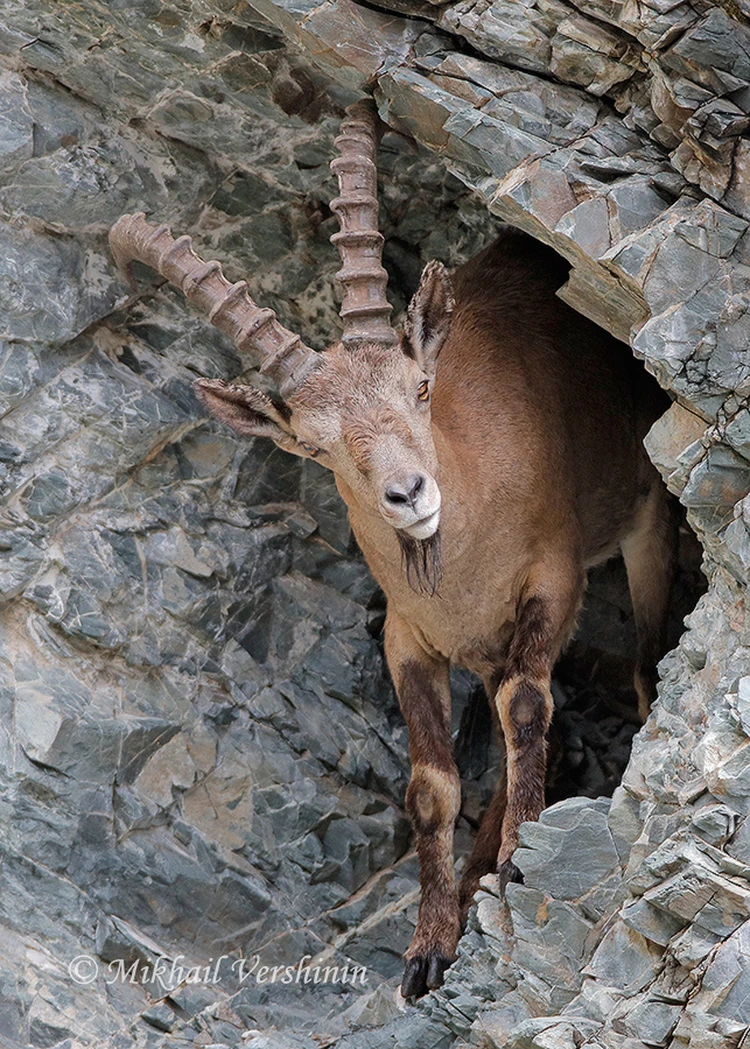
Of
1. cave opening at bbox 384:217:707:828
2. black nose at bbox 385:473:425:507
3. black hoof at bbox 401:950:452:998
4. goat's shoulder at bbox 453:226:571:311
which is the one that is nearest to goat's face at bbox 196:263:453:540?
black nose at bbox 385:473:425:507

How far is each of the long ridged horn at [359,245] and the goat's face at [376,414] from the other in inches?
4.5

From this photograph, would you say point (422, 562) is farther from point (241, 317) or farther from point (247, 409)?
point (241, 317)

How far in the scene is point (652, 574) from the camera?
10.0 metres

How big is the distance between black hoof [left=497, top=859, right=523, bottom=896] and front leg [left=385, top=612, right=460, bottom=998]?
77 cm

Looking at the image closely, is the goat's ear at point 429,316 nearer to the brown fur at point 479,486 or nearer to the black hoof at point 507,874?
the brown fur at point 479,486

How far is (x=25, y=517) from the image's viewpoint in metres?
8.93

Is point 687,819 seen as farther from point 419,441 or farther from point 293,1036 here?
point 293,1036

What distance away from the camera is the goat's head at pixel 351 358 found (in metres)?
7.77

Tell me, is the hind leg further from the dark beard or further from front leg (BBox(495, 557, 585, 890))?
the dark beard

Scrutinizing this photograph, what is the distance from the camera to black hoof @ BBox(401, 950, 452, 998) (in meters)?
8.02

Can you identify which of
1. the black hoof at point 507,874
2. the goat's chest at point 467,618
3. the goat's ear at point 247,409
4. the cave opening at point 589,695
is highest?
the goat's ear at point 247,409

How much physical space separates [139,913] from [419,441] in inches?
136

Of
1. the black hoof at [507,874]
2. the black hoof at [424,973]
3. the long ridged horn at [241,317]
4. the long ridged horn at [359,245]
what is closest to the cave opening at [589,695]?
the black hoof at [424,973]

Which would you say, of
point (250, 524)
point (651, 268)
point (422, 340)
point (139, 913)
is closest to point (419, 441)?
point (422, 340)
